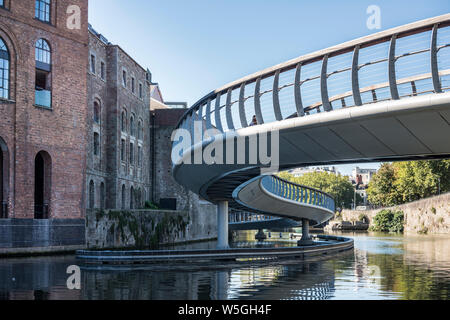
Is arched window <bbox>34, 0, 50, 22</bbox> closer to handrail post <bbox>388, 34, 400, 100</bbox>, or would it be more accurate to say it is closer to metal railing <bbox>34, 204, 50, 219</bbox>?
metal railing <bbox>34, 204, 50, 219</bbox>

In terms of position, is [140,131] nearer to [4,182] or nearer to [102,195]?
[102,195]

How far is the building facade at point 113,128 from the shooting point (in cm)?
3631

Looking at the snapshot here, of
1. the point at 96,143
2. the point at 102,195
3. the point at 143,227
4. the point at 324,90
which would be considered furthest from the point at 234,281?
the point at 102,195

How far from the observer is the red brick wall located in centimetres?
2766

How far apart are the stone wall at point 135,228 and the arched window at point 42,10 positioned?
33.4 feet

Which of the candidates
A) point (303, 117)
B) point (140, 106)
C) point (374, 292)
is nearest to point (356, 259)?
point (374, 292)

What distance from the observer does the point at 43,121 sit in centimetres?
2897

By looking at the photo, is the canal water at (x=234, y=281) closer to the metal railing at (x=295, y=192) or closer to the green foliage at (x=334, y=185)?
the metal railing at (x=295, y=192)

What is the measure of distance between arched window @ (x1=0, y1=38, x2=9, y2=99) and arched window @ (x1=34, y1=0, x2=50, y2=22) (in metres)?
2.63

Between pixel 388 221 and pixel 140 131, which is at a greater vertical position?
pixel 140 131

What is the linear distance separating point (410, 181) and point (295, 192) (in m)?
46.9

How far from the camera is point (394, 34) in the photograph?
1317 cm

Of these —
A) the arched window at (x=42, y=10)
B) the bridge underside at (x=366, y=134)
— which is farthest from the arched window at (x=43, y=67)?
the bridge underside at (x=366, y=134)

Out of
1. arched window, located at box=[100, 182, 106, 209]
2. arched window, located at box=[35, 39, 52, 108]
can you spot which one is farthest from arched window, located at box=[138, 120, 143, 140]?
arched window, located at box=[35, 39, 52, 108]
